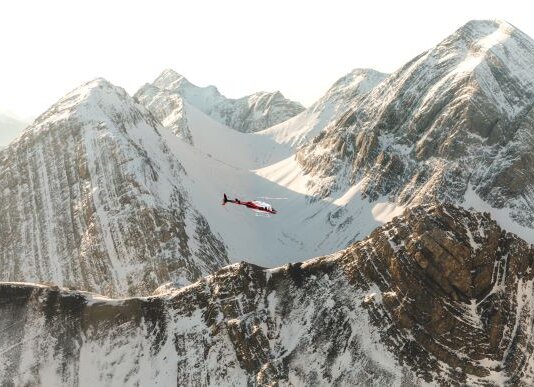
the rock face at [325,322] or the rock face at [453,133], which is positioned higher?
the rock face at [453,133]

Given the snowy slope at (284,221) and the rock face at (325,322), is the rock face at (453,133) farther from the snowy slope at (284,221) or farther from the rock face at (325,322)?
the rock face at (325,322)

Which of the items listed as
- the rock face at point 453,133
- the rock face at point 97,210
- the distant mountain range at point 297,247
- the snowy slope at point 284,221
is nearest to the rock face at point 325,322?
the distant mountain range at point 297,247

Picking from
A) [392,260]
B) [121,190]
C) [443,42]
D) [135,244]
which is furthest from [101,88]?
[392,260]

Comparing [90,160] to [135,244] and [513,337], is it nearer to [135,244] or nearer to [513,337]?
[135,244]

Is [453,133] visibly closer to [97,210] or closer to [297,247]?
[297,247]

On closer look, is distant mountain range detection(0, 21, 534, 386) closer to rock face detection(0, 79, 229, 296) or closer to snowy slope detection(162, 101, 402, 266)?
rock face detection(0, 79, 229, 296)

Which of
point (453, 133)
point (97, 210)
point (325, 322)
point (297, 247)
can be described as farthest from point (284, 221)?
point (325, 322)

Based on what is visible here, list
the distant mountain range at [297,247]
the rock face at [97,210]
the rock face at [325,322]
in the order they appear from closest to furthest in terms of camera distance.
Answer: the rock face at [325,322], the distant mountain range at [297,247], the rock face at [97,210]
